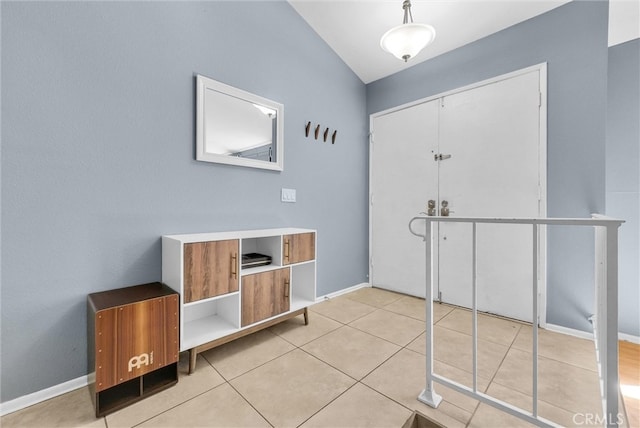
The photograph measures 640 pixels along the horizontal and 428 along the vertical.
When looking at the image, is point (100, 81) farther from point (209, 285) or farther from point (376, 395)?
point (376, 395)

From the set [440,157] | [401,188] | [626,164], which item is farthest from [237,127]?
[626,164]

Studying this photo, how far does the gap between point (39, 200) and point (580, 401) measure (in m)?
3.04

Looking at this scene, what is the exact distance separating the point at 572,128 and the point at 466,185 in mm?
870

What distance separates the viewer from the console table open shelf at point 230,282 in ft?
5.24

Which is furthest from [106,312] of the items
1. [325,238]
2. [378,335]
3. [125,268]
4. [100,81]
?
[325,238]

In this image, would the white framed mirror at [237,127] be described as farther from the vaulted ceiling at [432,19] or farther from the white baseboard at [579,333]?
the white baseboard at [579,333]

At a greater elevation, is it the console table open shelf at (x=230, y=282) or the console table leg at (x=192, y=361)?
the console table open shelf at (x=230, y=282)

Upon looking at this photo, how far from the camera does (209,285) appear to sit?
1.66 m

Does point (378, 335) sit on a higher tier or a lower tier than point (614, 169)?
lower

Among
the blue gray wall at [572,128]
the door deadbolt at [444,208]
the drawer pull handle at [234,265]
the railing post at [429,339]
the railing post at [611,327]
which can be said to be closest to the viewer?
the railing post at [611,327]

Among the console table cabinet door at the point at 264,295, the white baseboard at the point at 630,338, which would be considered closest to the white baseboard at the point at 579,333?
the white baseboard at the point at 630,338

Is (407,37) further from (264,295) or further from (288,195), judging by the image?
(264,295)

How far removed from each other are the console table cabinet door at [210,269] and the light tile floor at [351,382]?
1.63ft

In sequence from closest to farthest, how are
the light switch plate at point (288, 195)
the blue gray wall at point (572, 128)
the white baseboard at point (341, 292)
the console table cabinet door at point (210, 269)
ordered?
the console table cabinet door at point (210, 269)
the blue gray wall at point (572, 128)
the light switch plate at point (288, 195)
the white baseboard at point (341, 292)
